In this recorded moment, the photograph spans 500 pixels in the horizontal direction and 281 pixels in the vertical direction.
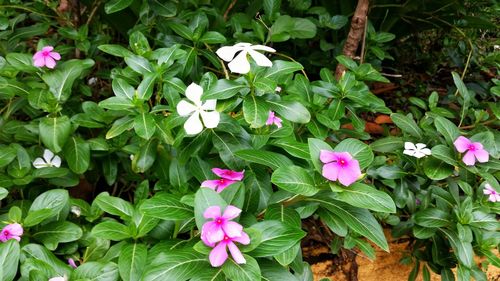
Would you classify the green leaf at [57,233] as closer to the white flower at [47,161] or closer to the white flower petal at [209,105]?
the white flower at [47,161]

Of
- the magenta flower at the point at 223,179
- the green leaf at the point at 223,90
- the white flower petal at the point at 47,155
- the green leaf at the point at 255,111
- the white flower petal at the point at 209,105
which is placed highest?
the green leaf at the point at 223,90

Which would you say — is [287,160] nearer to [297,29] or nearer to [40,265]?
[40,265]

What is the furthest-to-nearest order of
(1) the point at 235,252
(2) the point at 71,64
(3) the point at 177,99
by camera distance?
1. (2) the point at 71,64
2. (3) the point at 177,99
3. (1) the point at 235,252

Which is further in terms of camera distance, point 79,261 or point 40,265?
point 79,261

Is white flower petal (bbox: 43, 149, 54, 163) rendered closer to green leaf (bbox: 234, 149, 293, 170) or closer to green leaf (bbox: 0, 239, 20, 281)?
green leaf (bbox: 0, 239, 20, 281)

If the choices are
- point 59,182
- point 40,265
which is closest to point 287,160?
point 40,265

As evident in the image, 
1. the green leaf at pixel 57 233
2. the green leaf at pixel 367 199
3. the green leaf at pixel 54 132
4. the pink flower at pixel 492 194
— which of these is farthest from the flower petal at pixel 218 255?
the pink flower at pixel 492 194

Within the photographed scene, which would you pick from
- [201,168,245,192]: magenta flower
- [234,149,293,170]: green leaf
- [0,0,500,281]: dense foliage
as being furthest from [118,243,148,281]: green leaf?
[234,149,293,170]: green leaf
